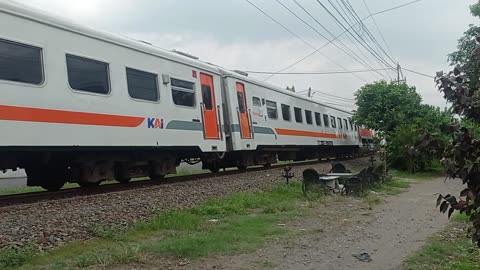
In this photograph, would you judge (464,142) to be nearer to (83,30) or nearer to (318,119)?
(83,30)

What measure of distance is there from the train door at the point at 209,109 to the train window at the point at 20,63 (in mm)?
5382

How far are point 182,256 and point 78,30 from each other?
16.6ft

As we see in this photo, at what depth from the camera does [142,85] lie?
10312mm

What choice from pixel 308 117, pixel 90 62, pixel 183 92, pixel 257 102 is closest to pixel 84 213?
pixel 90 62

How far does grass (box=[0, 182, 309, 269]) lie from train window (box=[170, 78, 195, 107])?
351 cm

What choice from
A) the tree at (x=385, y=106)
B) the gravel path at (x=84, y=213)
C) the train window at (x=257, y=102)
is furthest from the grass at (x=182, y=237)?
the tree at (x=385, y=106)

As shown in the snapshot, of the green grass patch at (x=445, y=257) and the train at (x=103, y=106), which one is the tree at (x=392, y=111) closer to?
the train at (x=103, y=106)

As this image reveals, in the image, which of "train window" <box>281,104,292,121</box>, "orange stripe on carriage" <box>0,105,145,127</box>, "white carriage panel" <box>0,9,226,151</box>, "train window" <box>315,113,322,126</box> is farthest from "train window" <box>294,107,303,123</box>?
"orange stripe on carriage" <box>0,105,145,127</box>

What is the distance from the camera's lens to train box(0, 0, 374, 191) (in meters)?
7.41

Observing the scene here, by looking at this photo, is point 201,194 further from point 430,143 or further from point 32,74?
point 430,143

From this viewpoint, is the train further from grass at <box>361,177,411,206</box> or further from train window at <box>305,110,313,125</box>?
train window at <box>305,110,313,125</box>

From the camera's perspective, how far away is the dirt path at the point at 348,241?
5.21 meters

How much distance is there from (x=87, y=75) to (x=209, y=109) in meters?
4.67

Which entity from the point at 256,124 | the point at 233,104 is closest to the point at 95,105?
the point at 233,104
